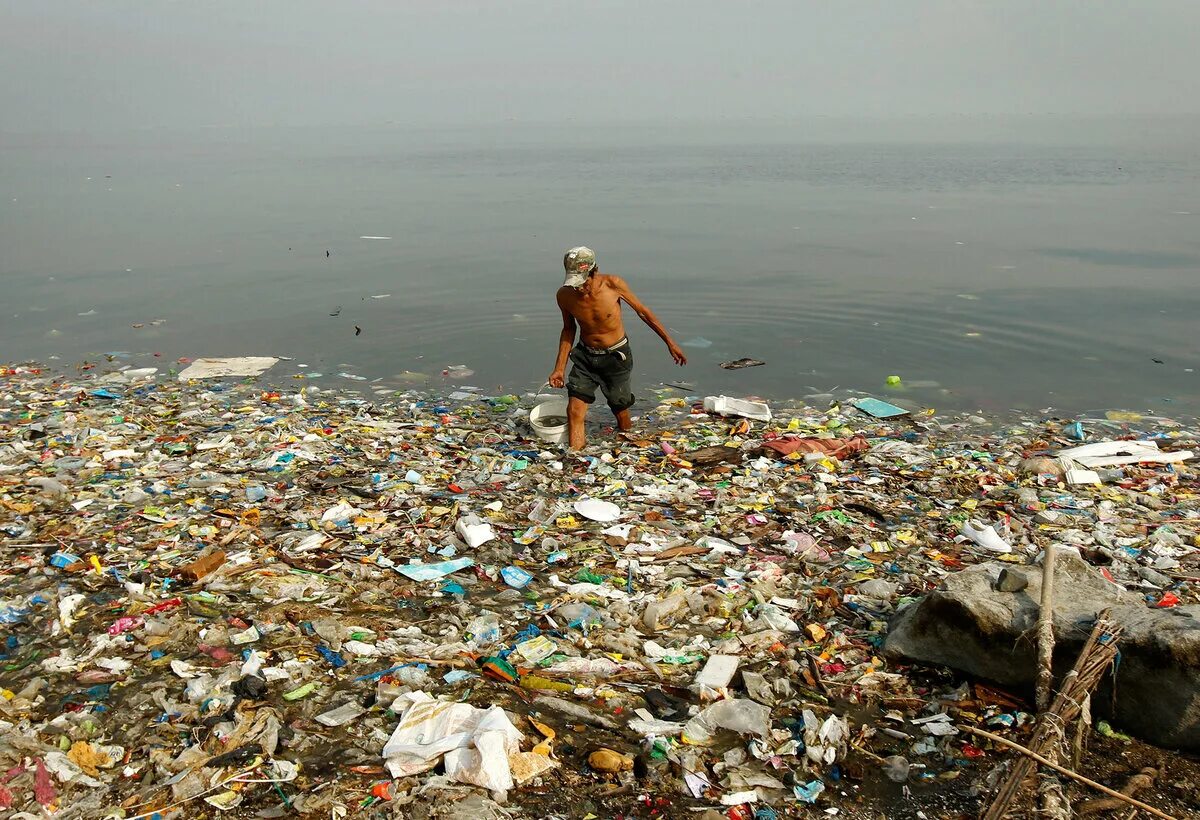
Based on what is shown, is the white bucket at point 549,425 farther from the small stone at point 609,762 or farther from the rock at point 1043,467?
the small stone at point 609,762

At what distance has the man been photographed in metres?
7.39

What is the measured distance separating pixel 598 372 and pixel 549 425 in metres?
0.81

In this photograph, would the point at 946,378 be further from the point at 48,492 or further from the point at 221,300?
the point at 221,300

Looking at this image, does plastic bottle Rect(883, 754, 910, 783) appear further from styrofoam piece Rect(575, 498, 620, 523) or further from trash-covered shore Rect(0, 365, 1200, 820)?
styrofoam piece Rect(575, 498, 620, 523)

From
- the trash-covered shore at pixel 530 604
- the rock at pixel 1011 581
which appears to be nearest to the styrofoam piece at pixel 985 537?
the trash-covered shore at pixel 530 604

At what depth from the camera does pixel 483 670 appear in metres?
4.14

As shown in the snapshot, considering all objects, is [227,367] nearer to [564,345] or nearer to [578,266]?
[564,345]

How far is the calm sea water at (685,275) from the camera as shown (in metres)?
10.6

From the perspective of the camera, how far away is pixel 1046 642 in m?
3.62

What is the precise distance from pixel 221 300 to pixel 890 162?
89.1 ft

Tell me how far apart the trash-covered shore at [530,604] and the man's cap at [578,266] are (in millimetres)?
1411

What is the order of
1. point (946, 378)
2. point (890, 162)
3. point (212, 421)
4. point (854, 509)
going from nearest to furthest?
point (854, 509) → point (212, 421) → point (946, 378) → point (890, 162)

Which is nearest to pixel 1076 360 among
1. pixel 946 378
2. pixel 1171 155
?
pixel 946 378

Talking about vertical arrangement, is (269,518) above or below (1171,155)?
→ below
